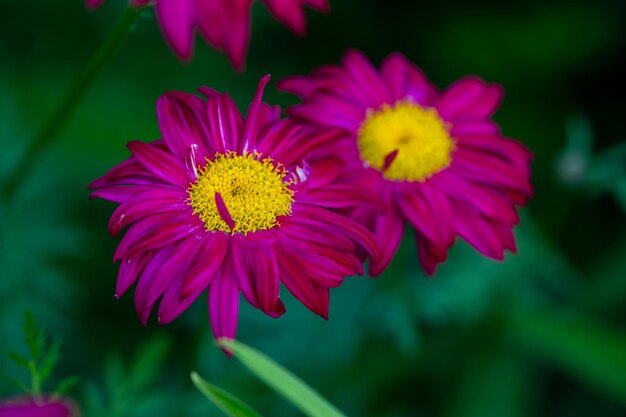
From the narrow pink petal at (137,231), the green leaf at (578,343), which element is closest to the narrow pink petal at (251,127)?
the narrow pink petal at (137,231)

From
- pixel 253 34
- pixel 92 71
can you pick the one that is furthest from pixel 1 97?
pixel 92 71

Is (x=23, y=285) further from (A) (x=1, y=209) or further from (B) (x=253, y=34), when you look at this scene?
(B) (x=253, y=34)

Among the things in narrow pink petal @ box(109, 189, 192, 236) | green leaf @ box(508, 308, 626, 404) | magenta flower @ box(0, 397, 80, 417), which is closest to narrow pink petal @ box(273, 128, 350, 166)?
narrow pink petal @ box(109, 189, 192, 236)

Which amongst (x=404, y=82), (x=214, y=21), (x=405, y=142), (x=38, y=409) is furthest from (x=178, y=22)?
(x=404, y=82)

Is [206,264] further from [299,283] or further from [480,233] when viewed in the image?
[480,233]

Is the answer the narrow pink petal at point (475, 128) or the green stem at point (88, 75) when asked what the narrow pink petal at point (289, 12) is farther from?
the narrow pink petal at point (475, 128)

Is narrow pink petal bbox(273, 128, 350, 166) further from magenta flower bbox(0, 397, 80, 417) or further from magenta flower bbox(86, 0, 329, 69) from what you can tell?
magenta flower bbox(0, 397, 80, 417)

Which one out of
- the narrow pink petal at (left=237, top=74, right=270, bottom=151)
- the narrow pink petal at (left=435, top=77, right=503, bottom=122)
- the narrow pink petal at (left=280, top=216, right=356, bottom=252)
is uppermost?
the narrow pink petal at (left=237, top=74, right=270, bottom=151)
